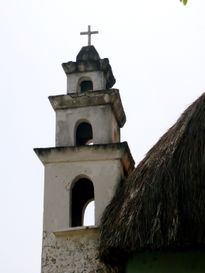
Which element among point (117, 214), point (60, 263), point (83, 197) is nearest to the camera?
point (117, 214)

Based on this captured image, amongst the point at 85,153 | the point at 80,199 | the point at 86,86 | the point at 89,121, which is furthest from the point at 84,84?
the point at 80,199

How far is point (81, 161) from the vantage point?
1188cm

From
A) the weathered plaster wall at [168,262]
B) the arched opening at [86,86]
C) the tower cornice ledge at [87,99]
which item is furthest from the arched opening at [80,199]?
the weathered plaster wall at [168,262]

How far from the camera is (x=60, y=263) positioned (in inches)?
433

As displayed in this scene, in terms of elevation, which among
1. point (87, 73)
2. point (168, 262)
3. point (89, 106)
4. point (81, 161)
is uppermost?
point (87, 73)

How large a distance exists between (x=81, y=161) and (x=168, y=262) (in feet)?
10.9

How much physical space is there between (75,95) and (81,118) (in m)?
0.49

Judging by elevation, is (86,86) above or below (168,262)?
above

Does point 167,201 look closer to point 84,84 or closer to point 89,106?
point 89,106

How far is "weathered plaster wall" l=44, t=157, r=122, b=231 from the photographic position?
11.5 meters

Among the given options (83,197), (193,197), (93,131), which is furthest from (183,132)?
(83,197)

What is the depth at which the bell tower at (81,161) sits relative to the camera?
11.1 m

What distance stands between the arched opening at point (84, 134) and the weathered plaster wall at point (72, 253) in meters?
2.75

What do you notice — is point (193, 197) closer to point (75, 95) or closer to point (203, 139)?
point (203, 139)
